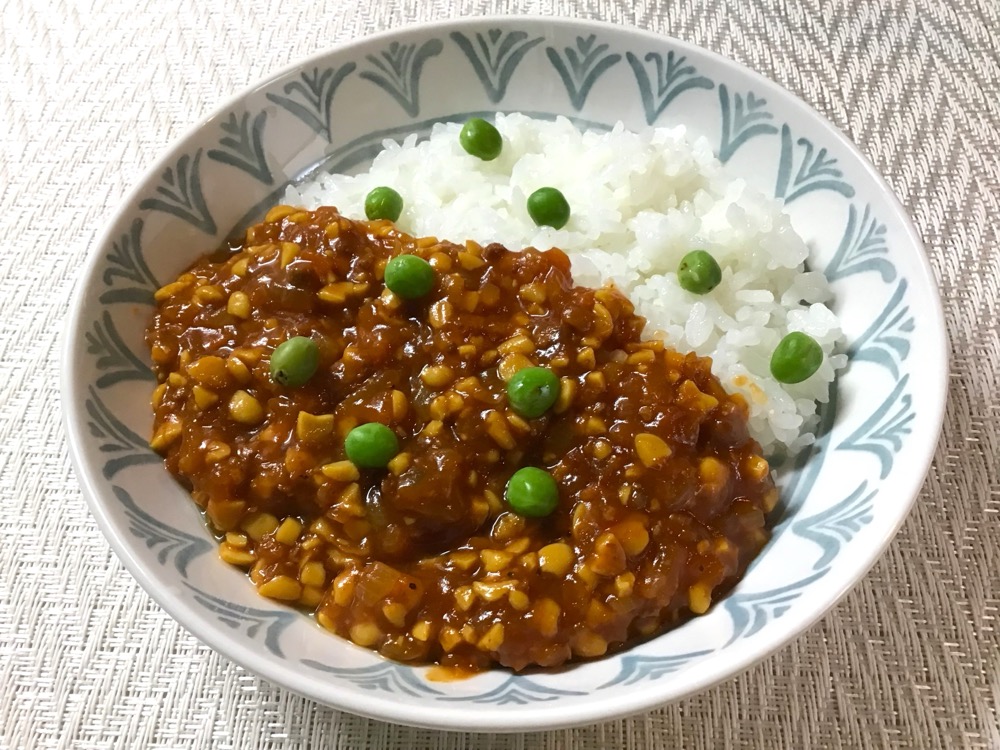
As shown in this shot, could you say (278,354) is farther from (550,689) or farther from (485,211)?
(550,689)

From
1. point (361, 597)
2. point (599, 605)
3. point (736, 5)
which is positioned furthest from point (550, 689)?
point (736, 5)

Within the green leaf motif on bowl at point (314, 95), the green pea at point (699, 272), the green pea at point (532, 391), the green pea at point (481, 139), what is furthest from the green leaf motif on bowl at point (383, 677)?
the green leaf motif on bowl at point (314, 95)

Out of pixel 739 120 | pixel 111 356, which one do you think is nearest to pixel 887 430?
pixel 739 120

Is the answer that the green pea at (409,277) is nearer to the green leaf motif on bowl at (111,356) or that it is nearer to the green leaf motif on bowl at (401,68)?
the green leaf motif on bowl at (111,356)

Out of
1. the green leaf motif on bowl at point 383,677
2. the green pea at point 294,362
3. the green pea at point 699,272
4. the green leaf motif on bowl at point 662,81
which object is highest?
the green leaf motif on bowl at point 662,81

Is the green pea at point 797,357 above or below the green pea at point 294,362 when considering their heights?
below
